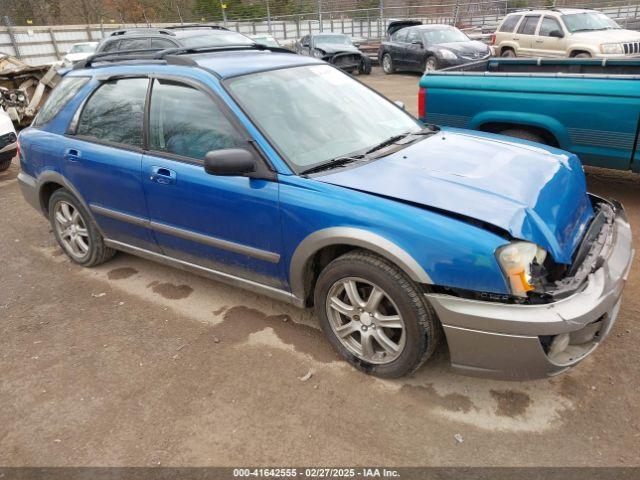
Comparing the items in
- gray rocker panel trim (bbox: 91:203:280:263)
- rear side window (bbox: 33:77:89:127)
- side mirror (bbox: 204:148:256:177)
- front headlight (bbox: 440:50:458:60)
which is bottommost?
front headlight (bbox: 440:50:458:60)

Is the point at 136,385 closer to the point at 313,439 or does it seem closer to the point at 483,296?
the point at 313,439

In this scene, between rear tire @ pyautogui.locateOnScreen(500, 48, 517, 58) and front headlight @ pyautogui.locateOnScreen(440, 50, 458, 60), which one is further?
front headlight @ pyautogui.locateOnScreen(440, 50, 458, 60)

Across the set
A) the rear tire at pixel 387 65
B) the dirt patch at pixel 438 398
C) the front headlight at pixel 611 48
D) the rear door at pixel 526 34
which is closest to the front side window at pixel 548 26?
the rear door at pixel 526 34

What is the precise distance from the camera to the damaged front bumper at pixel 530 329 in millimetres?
2361

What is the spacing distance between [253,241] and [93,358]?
1.33 metres

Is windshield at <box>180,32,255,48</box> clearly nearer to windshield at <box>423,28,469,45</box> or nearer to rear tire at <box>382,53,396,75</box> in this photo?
windshield at <box>423,28,469,45</box>

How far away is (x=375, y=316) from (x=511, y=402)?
85cm

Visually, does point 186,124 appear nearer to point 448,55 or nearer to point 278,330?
point 278,330

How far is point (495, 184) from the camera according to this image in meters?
2.78

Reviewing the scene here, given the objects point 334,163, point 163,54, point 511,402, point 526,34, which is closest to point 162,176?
point 163,54

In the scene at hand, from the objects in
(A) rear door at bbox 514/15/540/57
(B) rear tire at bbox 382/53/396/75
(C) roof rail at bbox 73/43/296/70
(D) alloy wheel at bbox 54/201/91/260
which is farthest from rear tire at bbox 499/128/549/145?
(B) rear tire at bbox 382/53/396/75

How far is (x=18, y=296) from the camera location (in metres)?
4.27

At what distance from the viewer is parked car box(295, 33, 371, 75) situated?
17.7m

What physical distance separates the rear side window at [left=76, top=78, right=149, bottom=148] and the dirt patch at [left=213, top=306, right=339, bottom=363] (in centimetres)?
140
